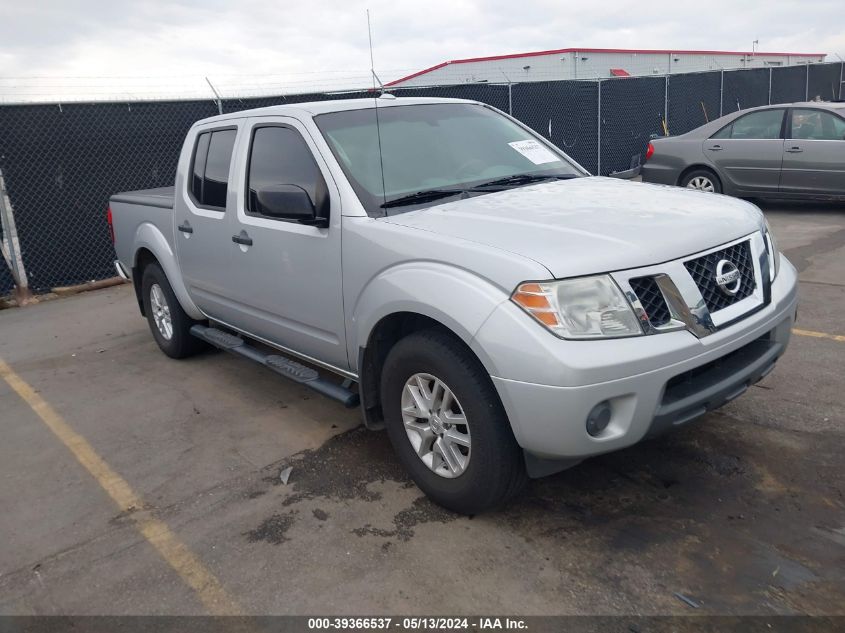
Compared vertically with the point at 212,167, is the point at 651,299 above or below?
below

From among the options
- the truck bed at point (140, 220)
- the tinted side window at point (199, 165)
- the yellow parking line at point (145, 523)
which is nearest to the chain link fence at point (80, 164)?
the truck bed at point (140, 220)

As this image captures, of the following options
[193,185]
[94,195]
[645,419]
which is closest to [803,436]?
[645,419]

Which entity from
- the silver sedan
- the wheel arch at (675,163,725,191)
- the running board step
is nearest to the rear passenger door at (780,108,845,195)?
the silver sedan

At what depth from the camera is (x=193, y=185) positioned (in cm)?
522

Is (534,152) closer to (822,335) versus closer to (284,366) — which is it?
(284,366)

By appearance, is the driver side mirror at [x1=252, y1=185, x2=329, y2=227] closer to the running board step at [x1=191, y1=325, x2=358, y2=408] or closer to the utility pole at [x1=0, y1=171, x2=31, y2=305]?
the running board step at [x1=191, y1=325, x2=358, y2=408]

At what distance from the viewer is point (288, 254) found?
162 inches

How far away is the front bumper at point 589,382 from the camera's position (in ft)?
9.04

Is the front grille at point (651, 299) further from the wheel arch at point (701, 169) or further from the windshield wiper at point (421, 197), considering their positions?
the wheel arch at point (701, 169)

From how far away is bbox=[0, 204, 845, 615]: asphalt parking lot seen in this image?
9.50 feet

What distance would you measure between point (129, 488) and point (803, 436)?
3621mm

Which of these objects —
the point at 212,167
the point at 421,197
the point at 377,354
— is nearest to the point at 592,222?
the point at 421,197

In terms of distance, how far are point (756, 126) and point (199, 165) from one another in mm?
8249

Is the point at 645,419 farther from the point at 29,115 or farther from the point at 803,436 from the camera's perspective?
the point at 29,115
